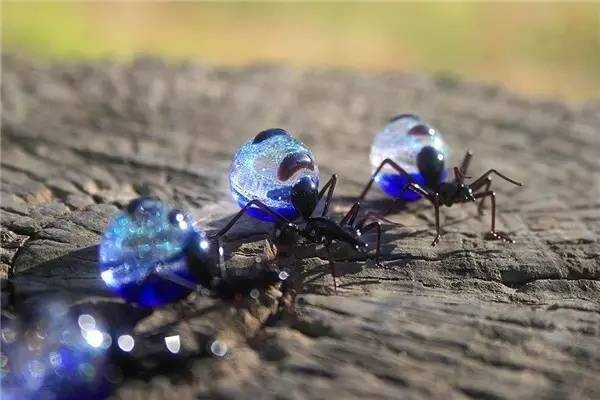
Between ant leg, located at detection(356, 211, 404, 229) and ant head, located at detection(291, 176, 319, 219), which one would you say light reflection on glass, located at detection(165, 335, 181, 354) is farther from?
ant leg, located at detection(356, 211, 404, 229)

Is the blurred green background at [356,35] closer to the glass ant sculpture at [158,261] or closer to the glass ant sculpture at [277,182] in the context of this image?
the glass ant sculpture at [277,182]

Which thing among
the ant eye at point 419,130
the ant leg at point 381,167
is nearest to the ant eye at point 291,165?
the ant leg at point 381,167

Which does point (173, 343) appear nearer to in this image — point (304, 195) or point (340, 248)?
point (340, 248)

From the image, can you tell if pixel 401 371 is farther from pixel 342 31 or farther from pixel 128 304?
pixel 342 31

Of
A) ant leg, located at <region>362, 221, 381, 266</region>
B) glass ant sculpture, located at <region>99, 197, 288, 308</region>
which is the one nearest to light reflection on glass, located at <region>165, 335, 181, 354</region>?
glass ant sculpture, located at <region>99, 197, 288, 308</region>

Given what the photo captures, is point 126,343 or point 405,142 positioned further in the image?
point 405,142

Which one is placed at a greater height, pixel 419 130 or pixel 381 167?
pixel 419 130

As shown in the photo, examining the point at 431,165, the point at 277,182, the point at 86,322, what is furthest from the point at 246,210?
the point at 431,165

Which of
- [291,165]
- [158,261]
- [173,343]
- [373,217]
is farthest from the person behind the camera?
[373,217]
